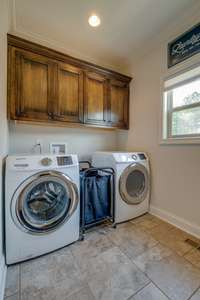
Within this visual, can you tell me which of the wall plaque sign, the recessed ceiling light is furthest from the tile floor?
the recessed ceiling light

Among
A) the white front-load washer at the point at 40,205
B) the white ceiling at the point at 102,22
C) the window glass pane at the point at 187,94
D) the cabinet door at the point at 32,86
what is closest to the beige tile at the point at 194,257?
the white front-load washer at the point at 40,205

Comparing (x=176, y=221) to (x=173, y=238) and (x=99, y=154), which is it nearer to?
(x=173, y=238)

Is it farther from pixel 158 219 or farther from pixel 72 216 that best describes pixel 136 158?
pixel 72 216

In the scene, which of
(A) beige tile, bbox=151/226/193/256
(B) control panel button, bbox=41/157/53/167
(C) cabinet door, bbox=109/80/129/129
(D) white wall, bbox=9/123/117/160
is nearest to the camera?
(B) control panel button, bbox=41/157/53/167

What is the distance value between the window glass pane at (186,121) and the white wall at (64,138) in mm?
1186

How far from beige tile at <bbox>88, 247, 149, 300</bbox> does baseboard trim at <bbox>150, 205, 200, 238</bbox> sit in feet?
3.01

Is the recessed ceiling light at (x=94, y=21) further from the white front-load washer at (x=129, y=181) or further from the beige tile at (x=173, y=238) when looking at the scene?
the beige tile at (x=173, y=238)

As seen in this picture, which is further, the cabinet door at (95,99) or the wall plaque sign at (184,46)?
the cabinet door at (95,99)

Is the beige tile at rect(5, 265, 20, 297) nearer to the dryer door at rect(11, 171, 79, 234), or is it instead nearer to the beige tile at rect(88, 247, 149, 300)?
the dryer door at rect(11, 171, 79, 234)

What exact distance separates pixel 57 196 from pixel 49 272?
62 centimetres

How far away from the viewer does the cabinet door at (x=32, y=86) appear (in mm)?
1628

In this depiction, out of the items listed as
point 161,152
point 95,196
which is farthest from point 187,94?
point 95,196

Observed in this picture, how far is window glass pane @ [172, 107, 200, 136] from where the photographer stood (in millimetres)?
1806

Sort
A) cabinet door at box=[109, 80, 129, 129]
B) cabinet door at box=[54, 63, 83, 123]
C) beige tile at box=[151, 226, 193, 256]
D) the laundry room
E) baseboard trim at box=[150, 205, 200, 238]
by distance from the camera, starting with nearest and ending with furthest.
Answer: the laundry room
beige tile at box=[151, 226, 193, 256]
baseboard trim at box=[150, 205, 200, 238]
cabinet door at box=[54, 63, 83, 123]
cabinet door at box=[109, 80, 129, 129]
